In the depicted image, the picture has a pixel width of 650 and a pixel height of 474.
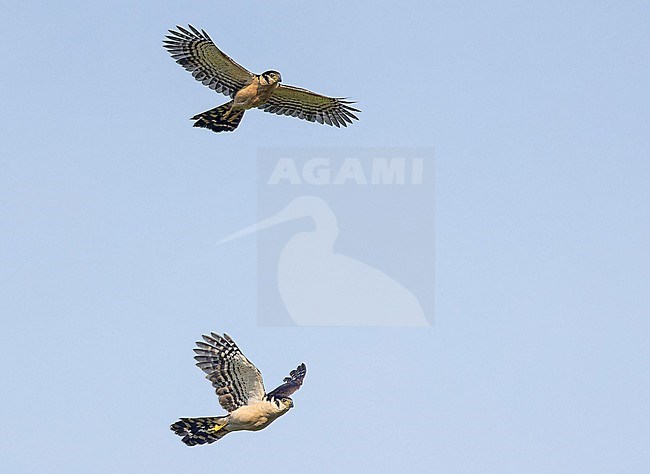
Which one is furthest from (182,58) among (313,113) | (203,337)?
(203,337)

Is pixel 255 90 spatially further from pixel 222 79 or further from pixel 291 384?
pixel 291 384

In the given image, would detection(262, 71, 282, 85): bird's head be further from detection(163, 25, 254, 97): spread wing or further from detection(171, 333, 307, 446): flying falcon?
detection(171, 333, 307, 446): flying falcon

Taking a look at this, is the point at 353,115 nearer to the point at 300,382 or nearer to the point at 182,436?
the point at 300,382

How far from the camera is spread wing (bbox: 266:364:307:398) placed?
2095cm

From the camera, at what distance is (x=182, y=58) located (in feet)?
77.4

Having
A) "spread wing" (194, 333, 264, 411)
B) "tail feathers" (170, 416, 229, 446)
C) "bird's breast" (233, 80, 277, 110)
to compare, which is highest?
"bird's breast" (233, 80, 277, 110)

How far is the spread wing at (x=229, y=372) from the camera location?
19.8 meters

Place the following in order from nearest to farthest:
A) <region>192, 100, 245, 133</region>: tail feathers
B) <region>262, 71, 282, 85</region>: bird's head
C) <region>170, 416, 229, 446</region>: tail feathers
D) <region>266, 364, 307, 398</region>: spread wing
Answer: <region>170, 416, 229, 446</region>: tail feathers → <region>266, 364, 307, 398</region>: spread wing → <region>192, 100, 245, 133</region>: tail feathers → <region>262, 71, 282, 85</region>: bird's head

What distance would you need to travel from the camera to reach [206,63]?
23.5 meters

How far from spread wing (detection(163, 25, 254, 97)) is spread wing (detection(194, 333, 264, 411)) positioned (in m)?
5.76

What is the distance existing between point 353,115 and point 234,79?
3174mm

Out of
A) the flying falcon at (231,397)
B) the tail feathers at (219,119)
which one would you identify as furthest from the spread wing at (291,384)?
the tail feathers at (219,119)

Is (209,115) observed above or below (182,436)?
above

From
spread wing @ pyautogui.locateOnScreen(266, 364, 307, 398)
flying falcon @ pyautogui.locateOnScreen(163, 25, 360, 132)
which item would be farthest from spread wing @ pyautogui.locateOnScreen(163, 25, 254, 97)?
spread wing @ pyautogui.locateOnScreen(266, 364, 307, 398)
